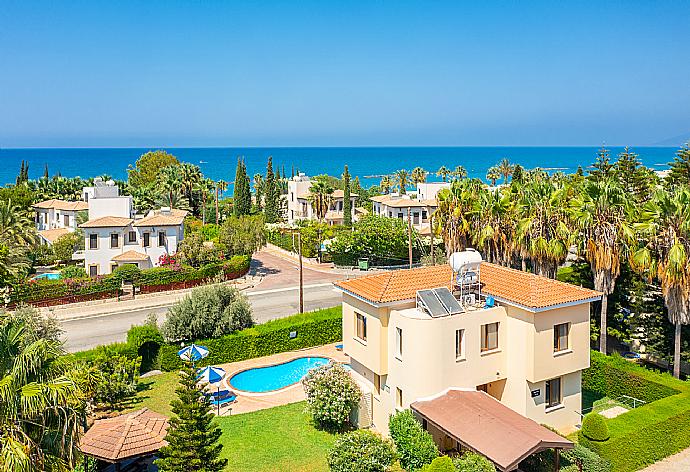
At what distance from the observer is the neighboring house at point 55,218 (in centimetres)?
5725

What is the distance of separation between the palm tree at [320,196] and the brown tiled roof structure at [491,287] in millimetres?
47501

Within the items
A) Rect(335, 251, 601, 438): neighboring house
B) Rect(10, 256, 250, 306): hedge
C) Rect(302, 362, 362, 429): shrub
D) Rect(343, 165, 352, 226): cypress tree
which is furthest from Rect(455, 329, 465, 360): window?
Rect(343, 165, 352, 226): cypress tree

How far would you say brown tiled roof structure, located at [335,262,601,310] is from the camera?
21.0 m

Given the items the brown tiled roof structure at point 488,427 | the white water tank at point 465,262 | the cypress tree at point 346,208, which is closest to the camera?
the brown tiled roof structure at point 488,427

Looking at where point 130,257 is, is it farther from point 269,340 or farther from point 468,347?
point 468,347

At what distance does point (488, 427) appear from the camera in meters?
18.0

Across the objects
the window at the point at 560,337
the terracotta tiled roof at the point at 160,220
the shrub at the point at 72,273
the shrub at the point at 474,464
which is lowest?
the shrub at the point at 474,464

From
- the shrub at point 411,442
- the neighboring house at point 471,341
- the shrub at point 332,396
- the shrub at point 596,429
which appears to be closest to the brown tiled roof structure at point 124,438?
the shrub at point 332,396

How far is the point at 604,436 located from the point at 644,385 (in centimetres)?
632

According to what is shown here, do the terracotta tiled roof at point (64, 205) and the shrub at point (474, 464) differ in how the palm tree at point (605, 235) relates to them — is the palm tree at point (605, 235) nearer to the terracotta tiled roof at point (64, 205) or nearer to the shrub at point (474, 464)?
the shrub at point (474, 464)

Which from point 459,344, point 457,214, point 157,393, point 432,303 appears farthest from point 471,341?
point 457,214

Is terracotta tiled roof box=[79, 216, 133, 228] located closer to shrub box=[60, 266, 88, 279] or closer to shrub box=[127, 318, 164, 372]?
shrub box=[60, 266, 88, 279]

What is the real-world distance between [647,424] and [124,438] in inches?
654

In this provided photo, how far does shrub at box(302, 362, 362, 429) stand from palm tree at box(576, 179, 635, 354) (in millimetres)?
12572
